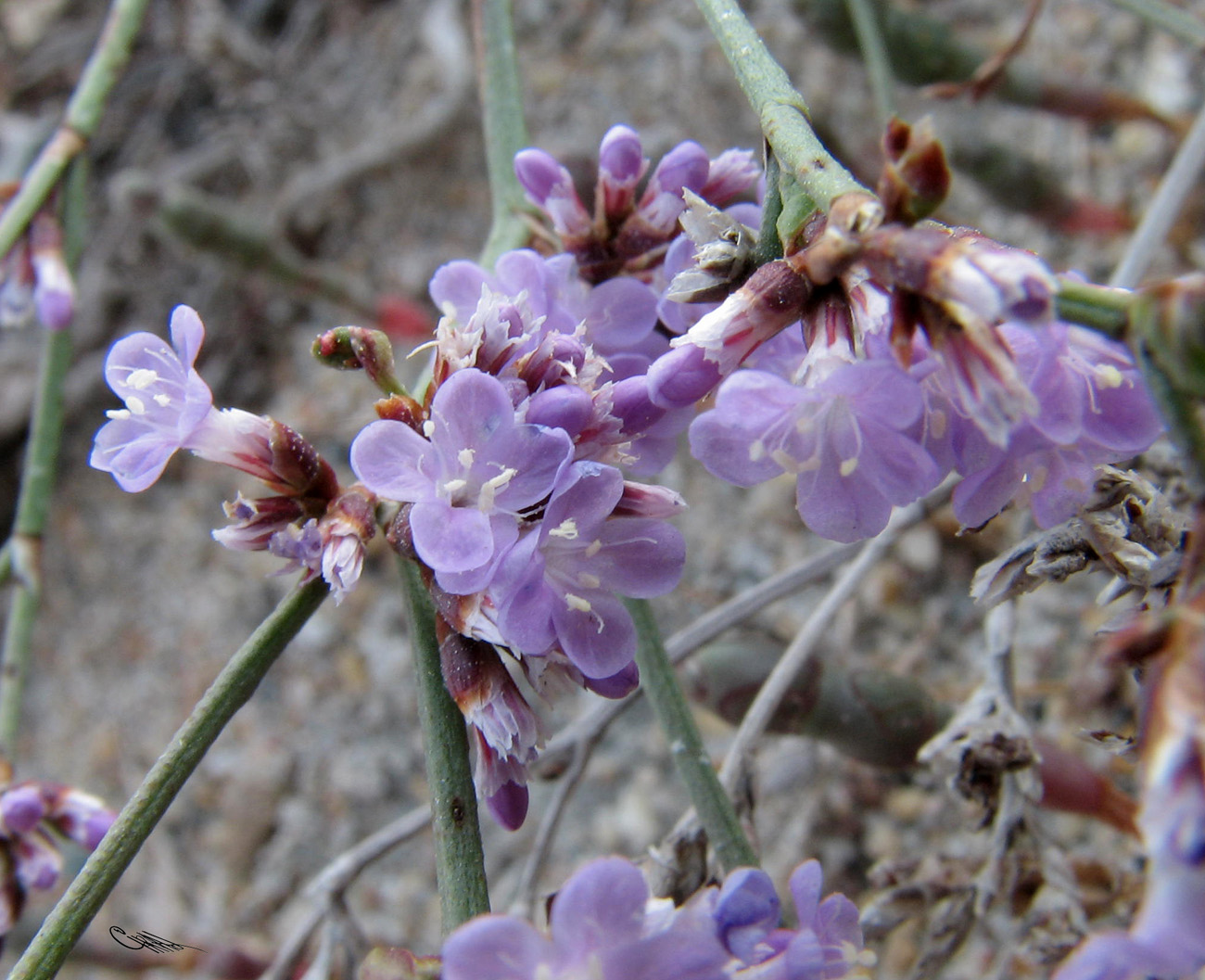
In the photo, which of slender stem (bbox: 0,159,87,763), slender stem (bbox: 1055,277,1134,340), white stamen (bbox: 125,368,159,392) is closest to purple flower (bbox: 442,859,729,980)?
slender stem (bbox: 1055,277,1134,340)

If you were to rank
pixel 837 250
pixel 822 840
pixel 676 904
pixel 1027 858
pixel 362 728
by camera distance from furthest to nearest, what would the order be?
pixel 362 728 < pixel 822 840 < pixel 1027 858 < pixel 676 904 < pixel 837 250

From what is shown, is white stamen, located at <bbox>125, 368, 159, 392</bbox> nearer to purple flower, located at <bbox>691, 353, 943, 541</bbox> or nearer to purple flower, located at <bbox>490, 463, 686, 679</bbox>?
purple flower, located at <bbox>490, 463, 686, 679</bbox>

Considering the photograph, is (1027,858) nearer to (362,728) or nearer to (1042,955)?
(1042,955)

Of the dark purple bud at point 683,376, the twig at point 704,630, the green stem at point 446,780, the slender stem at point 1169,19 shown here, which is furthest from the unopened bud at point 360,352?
the slender stem at point 1169,19

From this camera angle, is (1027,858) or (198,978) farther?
(198,978)

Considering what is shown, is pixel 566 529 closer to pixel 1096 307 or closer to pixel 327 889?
pixel 1096 307

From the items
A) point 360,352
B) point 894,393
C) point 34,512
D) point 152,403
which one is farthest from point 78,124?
point 894,393

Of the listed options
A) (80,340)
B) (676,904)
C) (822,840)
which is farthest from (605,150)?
(80,340)
